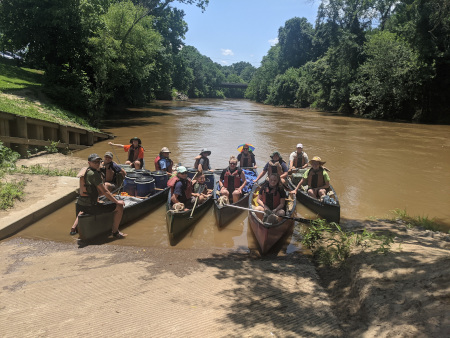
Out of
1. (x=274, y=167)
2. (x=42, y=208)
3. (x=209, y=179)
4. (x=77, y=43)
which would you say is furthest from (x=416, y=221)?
(x=77, y=43)

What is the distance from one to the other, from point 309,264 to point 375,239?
1174mm

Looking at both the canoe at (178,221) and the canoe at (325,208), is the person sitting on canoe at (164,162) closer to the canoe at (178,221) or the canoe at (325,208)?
the canoe at (178,221)

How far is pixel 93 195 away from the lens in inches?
247

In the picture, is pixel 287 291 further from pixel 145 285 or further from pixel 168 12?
pixel 168 12

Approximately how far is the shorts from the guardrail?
5940 millimetres

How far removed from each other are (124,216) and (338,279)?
4.84 meters

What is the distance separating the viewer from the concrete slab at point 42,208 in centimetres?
639

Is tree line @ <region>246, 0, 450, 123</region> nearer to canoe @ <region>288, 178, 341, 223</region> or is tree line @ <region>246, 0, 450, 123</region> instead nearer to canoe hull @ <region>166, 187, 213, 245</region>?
canoe @ <region>288, 178, 341, 223</region>

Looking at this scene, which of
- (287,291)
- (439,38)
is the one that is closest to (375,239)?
(287,291)

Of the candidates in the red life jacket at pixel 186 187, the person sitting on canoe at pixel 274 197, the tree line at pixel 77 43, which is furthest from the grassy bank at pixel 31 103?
the person sitting on canoe at pixel 274 197

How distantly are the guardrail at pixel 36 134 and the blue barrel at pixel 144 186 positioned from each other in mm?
5181

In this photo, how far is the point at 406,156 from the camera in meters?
17.2

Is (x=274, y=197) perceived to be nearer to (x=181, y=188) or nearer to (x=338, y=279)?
(x=181, y=188)

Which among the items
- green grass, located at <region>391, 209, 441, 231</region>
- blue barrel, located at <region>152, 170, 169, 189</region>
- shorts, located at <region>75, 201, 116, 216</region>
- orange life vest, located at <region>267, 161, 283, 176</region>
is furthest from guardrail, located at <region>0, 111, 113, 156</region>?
green grass, located at <region>391, 209, 441, 231</region>
